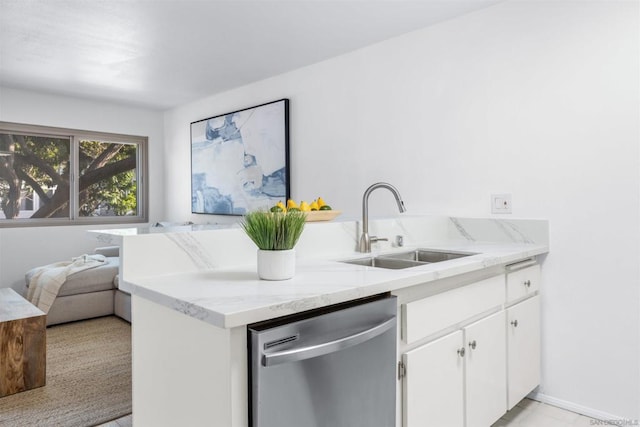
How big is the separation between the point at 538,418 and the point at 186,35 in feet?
10.3

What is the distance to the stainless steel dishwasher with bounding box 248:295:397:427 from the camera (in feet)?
3.47

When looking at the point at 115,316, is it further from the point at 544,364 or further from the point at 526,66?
the point at 526,66

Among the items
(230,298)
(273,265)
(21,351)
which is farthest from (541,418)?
(21,351)

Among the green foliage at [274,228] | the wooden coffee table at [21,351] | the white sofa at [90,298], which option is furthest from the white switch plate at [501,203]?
the white sofa at [90,298]

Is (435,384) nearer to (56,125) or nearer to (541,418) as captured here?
(541,418)

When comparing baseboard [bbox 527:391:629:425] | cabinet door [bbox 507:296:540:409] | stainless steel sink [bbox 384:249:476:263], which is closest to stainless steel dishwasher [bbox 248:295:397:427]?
stainless steel sink [bbox 384:249:476:263]

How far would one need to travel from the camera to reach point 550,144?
2.33m

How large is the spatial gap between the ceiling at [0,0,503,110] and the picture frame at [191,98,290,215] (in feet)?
1.32

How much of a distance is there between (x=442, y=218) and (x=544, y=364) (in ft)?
3.25

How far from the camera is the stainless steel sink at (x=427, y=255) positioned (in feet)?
7.17

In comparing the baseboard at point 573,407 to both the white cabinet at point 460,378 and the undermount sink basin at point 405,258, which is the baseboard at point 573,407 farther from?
the undermount sink basin at point 405,258

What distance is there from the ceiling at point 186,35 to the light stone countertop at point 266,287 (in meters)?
1.65

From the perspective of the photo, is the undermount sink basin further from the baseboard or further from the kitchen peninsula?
the baseboard

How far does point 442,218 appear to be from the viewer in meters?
2.71
